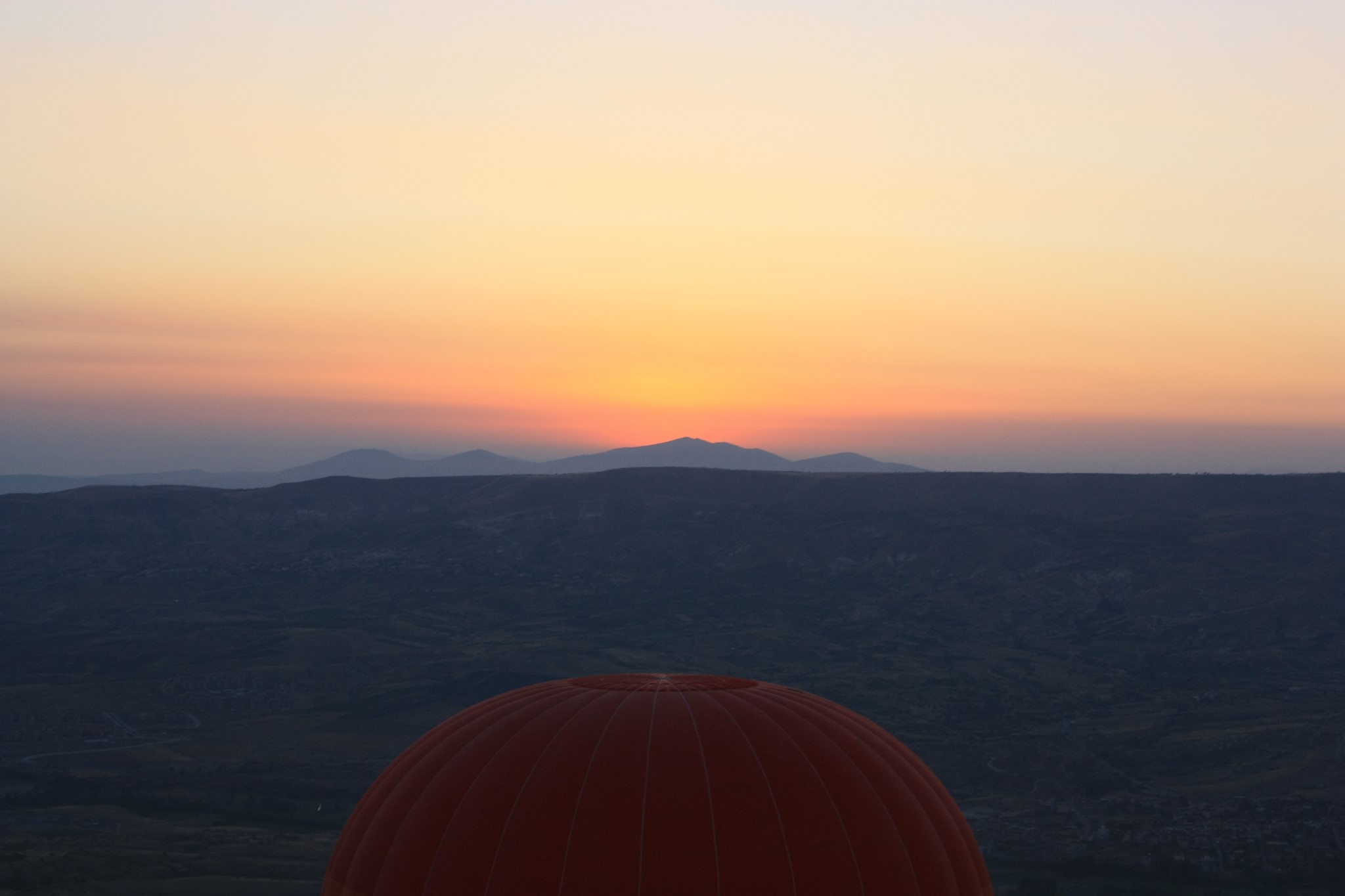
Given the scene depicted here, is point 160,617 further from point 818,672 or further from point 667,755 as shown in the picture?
point 667,755

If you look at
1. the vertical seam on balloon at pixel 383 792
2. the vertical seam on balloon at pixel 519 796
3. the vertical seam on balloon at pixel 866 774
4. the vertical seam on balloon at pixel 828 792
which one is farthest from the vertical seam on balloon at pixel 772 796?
the vertical seam on balloon at pixel 383 792

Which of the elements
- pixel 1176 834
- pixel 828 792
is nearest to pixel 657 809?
pixel 828 792

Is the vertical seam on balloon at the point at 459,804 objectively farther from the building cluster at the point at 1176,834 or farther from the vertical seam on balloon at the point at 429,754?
the building cluster at the point at 1176,834

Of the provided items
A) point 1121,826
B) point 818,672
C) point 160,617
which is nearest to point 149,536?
point 160,617

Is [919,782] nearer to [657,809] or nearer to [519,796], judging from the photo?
[657,809]

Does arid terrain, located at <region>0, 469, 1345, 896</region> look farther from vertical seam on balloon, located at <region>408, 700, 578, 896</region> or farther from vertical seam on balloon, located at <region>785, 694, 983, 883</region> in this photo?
vertical seam on balloon, located at <region>785, 694, 983, 883</region>

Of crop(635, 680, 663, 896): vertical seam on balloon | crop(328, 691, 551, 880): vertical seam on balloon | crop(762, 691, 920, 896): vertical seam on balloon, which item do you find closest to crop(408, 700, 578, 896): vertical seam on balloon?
crop(328, 691, 551, 880): vertical seam on balloon
